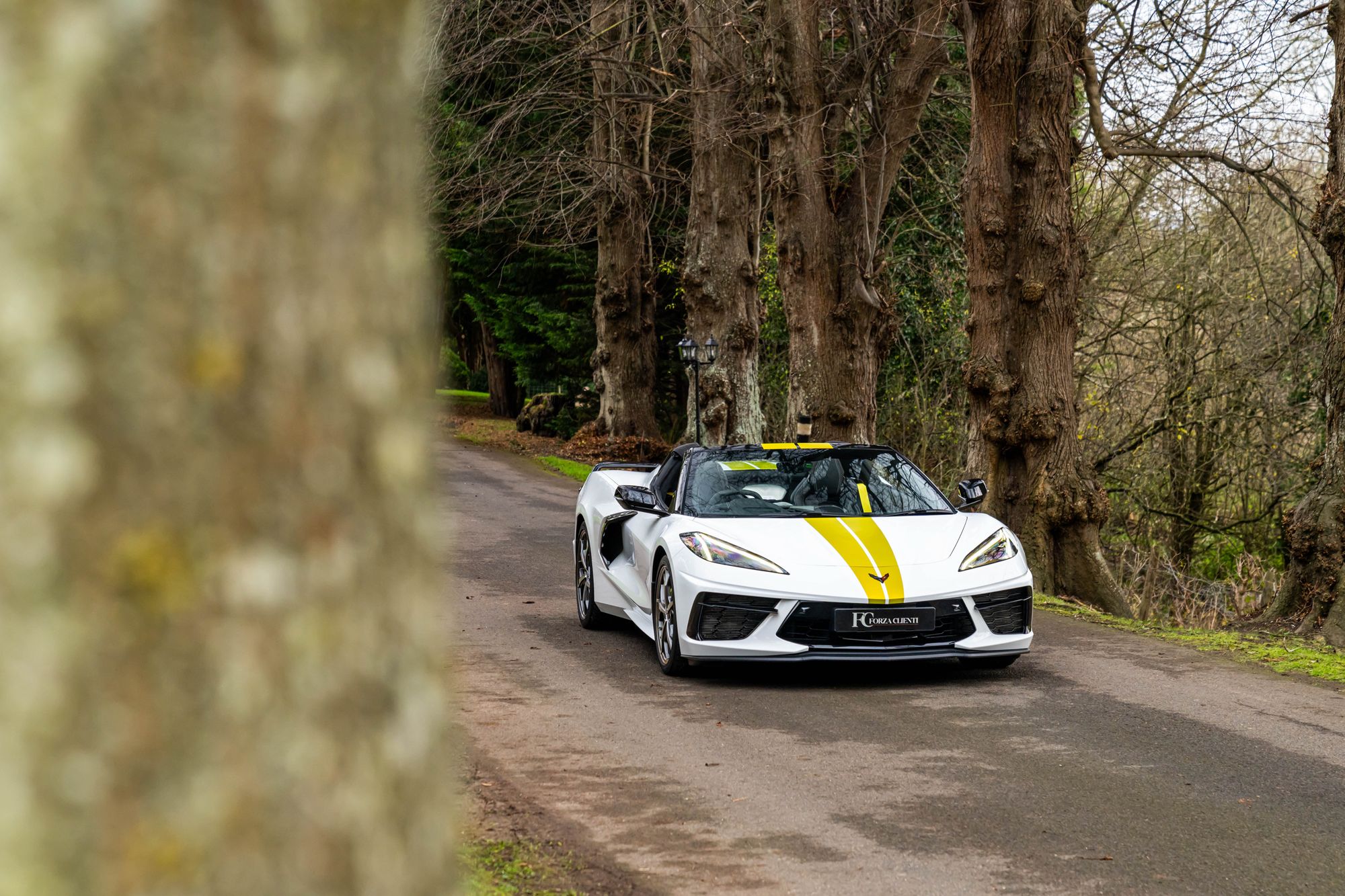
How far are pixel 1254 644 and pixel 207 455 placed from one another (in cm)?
1124

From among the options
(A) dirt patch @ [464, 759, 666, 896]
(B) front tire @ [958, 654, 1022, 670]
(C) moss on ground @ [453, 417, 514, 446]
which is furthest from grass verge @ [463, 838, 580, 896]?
(C) moss on ground @ [453, 417, 514, 446]

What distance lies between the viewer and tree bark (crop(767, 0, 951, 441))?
65.3ft

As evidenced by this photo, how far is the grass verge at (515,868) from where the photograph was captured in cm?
522

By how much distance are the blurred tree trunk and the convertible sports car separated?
7903 mm

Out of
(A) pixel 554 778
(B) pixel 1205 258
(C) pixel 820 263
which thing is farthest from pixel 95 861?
(B) pixel 1205 258

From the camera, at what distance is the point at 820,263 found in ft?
66.3

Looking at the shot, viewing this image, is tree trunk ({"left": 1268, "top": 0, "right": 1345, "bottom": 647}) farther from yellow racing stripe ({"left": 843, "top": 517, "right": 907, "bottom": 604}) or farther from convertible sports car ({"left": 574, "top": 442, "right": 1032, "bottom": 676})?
yellow racing stripe ({"left": 843, "top": 517, "right": 907, "bottom": 604})

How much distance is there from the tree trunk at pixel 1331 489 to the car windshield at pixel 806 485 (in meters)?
→ 4.21

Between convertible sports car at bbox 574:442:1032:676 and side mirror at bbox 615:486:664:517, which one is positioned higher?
side mirror at bbox 615:486:664:517

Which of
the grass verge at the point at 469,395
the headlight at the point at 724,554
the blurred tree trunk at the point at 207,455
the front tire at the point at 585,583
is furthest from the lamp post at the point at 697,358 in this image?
the grass verge at the point at 469,395

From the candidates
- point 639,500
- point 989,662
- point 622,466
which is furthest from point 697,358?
point 989,662

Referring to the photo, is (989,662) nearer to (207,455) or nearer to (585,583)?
(585,583)

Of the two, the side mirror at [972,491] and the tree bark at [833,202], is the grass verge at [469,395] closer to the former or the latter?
the tree bark at [833,202]

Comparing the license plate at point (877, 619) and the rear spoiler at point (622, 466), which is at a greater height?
the rear spoiler at point (622, 466)
